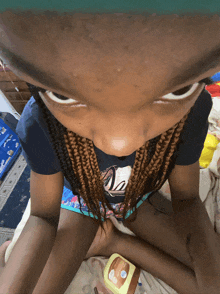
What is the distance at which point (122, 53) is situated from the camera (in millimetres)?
159

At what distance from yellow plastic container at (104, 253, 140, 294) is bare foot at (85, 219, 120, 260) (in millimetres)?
46

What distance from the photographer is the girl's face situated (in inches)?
5.7

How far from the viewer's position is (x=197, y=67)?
0.19m

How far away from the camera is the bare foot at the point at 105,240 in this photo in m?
0.86

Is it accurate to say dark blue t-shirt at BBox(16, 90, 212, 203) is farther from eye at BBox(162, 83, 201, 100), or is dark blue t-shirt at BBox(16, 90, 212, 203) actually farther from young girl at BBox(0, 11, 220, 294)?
eye at BBox(162, 83, 201, 100)

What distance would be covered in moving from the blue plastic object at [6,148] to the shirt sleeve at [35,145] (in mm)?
1113

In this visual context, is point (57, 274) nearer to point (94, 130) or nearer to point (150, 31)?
point (94, 130)

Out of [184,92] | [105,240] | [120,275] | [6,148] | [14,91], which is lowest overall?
[120,275]

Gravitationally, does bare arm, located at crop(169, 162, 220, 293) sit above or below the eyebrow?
below

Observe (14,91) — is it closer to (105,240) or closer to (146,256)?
(105,240)

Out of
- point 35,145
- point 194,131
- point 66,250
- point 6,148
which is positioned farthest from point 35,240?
point 6,148

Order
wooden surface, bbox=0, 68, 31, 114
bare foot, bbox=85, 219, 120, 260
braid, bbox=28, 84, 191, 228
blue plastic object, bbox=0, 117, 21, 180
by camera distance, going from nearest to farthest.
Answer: braid, bbox=28, 84, 191, 228, bare foot, bbox=85, 219, 120, 260, wooden surface, bbox=0, 68, 31, 114, blue plastic object, bbox=0, 117, 21, 180

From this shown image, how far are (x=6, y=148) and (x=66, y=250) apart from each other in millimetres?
1118

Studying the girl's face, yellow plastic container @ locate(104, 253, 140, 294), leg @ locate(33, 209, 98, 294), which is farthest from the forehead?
yellow plastic container @ locate(104, 253, 140, 294)
